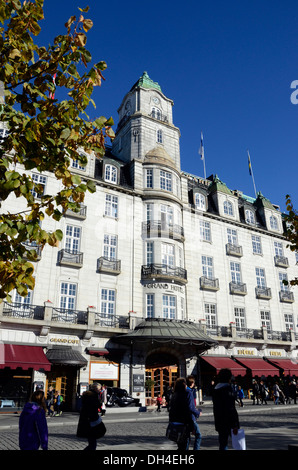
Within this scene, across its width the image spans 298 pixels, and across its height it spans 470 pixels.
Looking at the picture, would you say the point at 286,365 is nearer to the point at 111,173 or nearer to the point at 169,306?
the point at 169,306

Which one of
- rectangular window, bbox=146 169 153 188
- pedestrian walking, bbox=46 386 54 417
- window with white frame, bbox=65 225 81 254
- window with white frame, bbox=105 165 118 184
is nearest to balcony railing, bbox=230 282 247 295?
rectangular window, bbox=146 169 153 188

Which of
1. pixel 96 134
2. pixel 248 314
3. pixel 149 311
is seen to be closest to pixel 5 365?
pixel 149 311

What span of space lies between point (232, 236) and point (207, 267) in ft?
16.5

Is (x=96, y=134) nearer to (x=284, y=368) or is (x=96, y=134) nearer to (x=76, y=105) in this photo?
(x=76, y=105)

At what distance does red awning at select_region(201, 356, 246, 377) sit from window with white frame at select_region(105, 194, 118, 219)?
1296 centimetres

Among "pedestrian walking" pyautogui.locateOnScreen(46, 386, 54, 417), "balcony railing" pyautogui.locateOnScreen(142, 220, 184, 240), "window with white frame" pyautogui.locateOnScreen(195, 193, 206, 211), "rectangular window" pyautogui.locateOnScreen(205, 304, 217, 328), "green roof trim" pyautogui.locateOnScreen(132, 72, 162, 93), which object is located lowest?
"pedestrian walking" pyautogui.locateOnScreen(46, 386, 54, 417)

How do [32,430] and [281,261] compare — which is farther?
[281,261]

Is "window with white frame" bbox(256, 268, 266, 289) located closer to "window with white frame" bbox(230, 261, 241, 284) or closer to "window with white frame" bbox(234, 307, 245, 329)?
"window with white frame" bbox(230, 261, 241, 284)

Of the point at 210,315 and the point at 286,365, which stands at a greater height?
the point at 210,315

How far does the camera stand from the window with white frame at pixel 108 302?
85.7 feet

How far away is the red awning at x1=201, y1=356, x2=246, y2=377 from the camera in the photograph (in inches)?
1082

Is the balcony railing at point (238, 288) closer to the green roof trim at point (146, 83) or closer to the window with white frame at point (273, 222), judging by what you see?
the window with white frame at point (273, 222)

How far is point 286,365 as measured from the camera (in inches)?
1245

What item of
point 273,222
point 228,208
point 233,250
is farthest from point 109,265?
point 273,222
